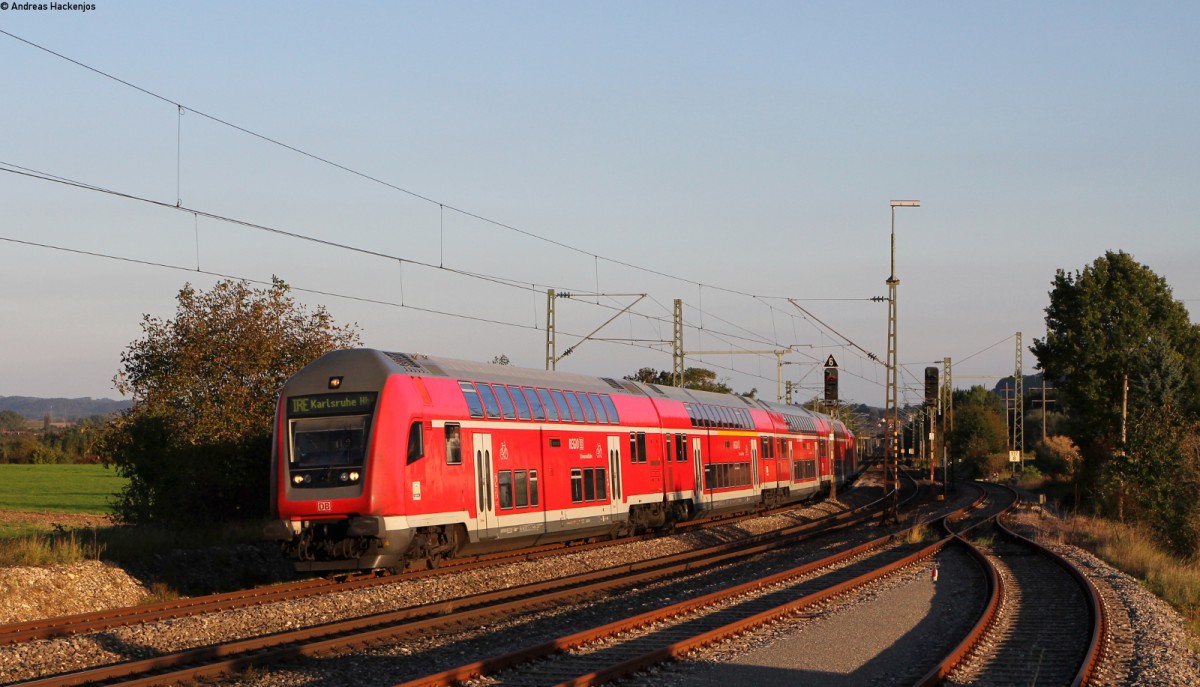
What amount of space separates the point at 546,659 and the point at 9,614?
842 centimetres

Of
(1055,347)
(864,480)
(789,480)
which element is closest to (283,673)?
(789,480)

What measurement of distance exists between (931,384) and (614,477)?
16.7m

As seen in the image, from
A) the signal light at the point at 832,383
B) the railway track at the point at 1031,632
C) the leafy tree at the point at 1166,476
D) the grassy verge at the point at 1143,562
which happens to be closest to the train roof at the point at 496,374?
the signal light at the point at 832,383

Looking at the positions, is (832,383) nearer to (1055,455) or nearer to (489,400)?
(489,400)

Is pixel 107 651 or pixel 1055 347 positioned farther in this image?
pixel 1055 347

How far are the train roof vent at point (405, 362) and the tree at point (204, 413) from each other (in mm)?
6863

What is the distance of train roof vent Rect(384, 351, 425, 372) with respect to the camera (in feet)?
68.4

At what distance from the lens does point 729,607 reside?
17.5 meters

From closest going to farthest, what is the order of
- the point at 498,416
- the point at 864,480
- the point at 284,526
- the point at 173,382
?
the point at 284,526 → the point at 498,416 → the point at 173,382 → the point at 864,480

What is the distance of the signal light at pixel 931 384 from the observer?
40.6 metres

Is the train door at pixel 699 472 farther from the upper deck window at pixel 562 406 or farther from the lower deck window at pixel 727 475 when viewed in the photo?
the upper deck window at pixel 562 406

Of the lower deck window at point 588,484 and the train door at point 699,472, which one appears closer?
the lower deck window at point 588,484

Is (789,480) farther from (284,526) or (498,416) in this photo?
(284,526)

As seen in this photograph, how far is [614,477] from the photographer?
28531 mm
